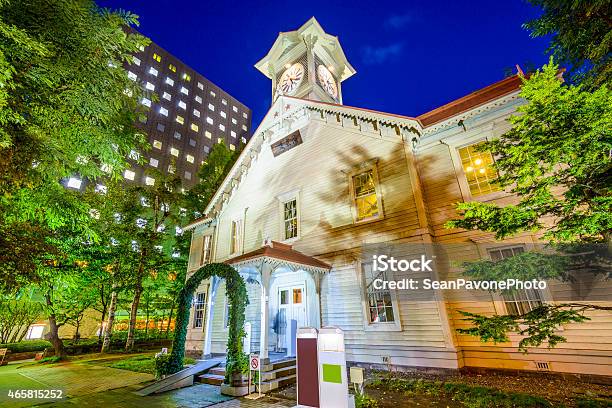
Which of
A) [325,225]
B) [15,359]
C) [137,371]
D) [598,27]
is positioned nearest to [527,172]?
[598,27]

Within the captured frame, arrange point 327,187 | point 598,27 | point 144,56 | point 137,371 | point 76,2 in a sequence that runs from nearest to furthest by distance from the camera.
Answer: point 76,2 < point 598,27 < point 137,371 < point 327,187 < point 144,56

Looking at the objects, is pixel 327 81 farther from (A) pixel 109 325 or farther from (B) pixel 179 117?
(B) pixel 179 117

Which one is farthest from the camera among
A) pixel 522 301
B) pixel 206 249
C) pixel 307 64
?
pixel 307 64

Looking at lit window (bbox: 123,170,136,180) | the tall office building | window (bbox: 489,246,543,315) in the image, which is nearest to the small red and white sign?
window (bbox: 489,246,543,315)

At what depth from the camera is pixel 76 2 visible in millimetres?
5141

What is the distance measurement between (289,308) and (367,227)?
4.71 meters

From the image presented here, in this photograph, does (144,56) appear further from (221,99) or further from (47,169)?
(47,169)

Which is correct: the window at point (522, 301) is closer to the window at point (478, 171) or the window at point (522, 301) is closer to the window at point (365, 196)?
the window at point (478, 171)

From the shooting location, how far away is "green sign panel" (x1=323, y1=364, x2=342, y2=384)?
5.53 meters

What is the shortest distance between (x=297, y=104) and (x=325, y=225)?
6236mm

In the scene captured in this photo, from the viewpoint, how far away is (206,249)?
55.7 ft

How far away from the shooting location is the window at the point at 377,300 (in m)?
9.39

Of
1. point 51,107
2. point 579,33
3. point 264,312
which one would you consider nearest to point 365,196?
point 264,312

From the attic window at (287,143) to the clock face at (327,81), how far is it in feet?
18.6
